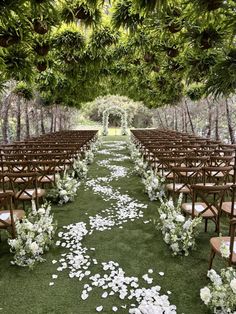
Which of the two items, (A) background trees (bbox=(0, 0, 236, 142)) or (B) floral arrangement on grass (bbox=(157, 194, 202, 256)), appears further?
(B) floral arrangement on grass (bbox=(157, 194, 202, 256))

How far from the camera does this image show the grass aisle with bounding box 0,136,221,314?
9.83ft

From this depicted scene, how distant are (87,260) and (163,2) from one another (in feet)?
10.9

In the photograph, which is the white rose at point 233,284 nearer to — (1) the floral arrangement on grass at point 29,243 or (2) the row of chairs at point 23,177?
→ (1) the floral arrangement on grass at point 29,243

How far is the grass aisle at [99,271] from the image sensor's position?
2996 millimetres

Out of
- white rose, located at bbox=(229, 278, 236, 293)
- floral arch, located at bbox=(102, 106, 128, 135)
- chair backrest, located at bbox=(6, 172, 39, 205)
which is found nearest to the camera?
white rose, located at bbox=(229, 278, 236, 293)

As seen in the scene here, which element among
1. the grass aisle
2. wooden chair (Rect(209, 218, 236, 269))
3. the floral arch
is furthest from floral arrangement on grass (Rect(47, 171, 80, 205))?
the floral arch

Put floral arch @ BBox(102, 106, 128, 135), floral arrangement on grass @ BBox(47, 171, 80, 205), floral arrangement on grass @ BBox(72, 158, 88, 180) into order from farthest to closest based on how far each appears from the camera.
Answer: floral arch @ BBox(102, 106, 128, 135) < floral arrangement on grass @ BBox(72, 158, 88, 180) < floral arrangement on grass @ BBox(47, 171, 80, 205)

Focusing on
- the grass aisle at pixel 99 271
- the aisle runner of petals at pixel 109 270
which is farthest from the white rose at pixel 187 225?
the aisle runner of petals at pixel 109 270

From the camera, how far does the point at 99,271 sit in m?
3.64

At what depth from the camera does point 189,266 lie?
12.2ft

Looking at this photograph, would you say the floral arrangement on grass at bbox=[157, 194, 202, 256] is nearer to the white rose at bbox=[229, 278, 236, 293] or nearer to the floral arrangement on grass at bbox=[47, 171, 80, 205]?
the white rose at bbox=[229, 278, 236, 293]

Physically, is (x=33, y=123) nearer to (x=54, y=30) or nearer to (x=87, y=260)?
(x=54, y=30)

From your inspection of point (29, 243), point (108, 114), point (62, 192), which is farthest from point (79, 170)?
point (108, 114)

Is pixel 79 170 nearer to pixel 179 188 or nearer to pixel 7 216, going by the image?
pixel 179 188
